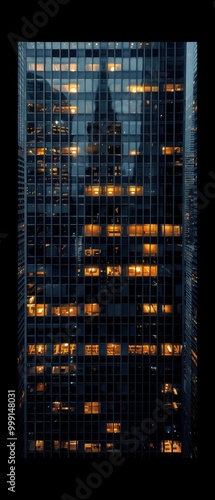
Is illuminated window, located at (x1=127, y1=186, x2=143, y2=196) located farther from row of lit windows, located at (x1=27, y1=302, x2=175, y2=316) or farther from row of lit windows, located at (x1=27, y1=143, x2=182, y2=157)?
row of lit windows, located at (x1=27, y1=302, x2=175, y2=316)

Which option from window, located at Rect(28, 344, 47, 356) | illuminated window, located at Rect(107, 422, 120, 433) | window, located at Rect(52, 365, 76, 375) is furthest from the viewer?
window, located at Rect(28, 344, 47, 356)

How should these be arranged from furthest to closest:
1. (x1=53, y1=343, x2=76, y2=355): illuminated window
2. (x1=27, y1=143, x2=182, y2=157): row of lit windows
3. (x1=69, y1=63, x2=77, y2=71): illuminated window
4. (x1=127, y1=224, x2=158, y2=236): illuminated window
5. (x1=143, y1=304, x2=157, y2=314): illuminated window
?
(x1=53, y1=343, x2=76, y2=355): illuminated window → (x1=143, y1=304, x2=157, y2=314): illuminated window → (x1=127, y1=224, x2=158, y2=236): illuminated window → (x1=27, y1=143, x2=182, y2=157): row of lit windows → (x1=69, y1=63, x2=77, y2=71): illuminated window

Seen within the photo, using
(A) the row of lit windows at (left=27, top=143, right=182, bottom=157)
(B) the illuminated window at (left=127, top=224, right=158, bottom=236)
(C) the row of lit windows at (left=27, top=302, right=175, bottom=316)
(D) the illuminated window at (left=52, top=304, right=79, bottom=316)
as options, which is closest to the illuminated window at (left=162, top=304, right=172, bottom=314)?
(C) the row of lit windows at (left=27, top=302, right=175, bottom=316)

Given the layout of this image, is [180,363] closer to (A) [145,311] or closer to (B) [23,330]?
(A) [145,311]

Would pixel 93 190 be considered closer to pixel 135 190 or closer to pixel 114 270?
pixel 135 190

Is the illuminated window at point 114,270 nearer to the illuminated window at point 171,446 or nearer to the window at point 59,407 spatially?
the window at point 59,407

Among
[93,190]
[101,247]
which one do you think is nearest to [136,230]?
[101,247]
